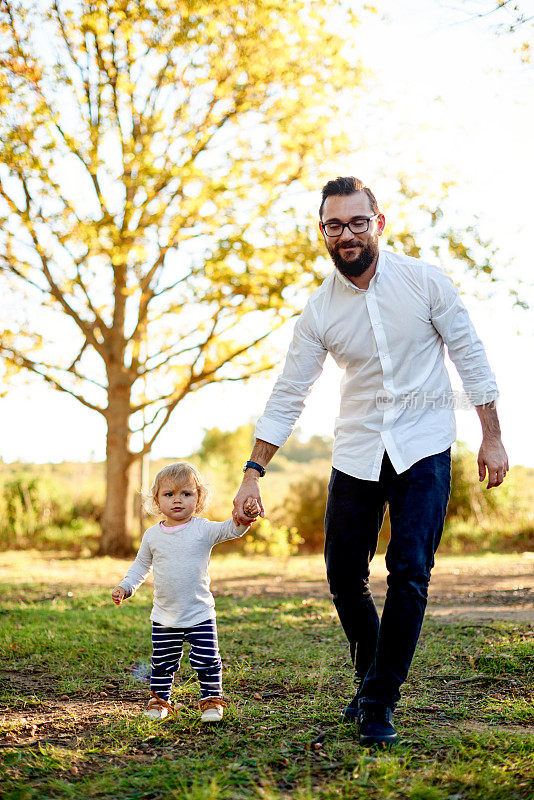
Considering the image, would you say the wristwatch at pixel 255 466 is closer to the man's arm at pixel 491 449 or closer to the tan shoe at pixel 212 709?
the man's arm at pixel 491 449

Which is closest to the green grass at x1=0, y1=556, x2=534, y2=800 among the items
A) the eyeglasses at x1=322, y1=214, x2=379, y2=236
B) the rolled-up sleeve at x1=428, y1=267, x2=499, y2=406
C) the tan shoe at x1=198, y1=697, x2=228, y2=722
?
the tan shoe at x1=198, y1=697, x2=228, y2=722

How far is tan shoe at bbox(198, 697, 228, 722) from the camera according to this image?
333 cm

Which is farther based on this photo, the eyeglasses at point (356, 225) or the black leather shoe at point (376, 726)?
the eyeglasses at point (356, 225)

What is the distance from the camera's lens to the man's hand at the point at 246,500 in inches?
129

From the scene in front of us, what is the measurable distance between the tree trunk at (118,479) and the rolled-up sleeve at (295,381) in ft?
33.4

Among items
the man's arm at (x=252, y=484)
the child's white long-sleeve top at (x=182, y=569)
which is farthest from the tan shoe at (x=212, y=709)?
the man's arm at (x=252, y=484)

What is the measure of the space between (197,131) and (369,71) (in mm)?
2891

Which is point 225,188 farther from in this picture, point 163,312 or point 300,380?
point 300,380

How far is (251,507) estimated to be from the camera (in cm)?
329

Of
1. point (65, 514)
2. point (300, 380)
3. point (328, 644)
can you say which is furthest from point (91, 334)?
point (300, 380)

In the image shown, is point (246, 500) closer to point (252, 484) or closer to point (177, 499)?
point (252, 484)

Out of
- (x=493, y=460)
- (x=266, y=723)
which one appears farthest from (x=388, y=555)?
(x=266, y=723)

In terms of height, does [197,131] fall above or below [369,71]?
below

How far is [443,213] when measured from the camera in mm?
11391
